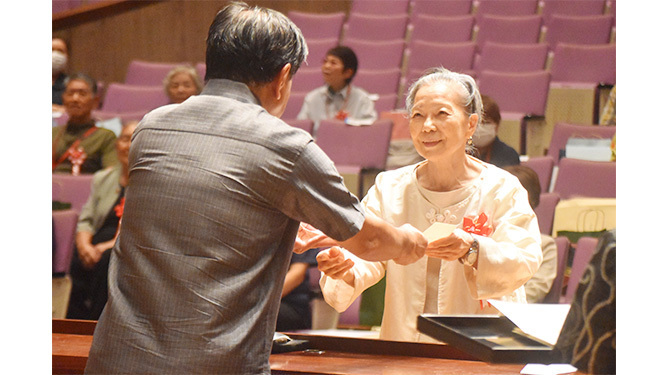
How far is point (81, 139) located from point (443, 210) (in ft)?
9.67

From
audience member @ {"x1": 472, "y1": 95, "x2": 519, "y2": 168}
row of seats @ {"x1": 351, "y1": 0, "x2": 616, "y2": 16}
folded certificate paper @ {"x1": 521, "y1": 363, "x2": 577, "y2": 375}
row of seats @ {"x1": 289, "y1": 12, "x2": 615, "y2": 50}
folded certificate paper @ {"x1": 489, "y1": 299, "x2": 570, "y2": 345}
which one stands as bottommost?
folded certificate paper @ {"x1": 521, "y1": 363, "x2": 577, "y2": 375}

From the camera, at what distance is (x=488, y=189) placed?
6.35ft

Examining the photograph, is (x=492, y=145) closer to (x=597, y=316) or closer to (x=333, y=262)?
(x=333, y=262)

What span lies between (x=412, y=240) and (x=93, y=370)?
64 centimetres

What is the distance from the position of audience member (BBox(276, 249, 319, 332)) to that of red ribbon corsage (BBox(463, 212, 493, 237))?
114 cm

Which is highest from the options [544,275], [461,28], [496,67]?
[461,28]

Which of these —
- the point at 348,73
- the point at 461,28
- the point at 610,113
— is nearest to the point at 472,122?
the point at 610,113

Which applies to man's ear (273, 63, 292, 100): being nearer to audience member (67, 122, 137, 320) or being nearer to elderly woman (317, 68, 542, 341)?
elderly woman (317, 68, 542, 341)

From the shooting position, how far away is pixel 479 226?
1.91 meters

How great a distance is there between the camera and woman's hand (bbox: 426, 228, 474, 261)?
164cm

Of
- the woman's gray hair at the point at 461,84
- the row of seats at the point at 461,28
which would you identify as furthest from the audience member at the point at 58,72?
the woman's gray hair at the point at 461,84

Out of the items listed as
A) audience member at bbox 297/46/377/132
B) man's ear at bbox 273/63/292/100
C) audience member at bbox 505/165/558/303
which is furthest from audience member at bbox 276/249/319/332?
audience member at bbox 297/46/377/132
